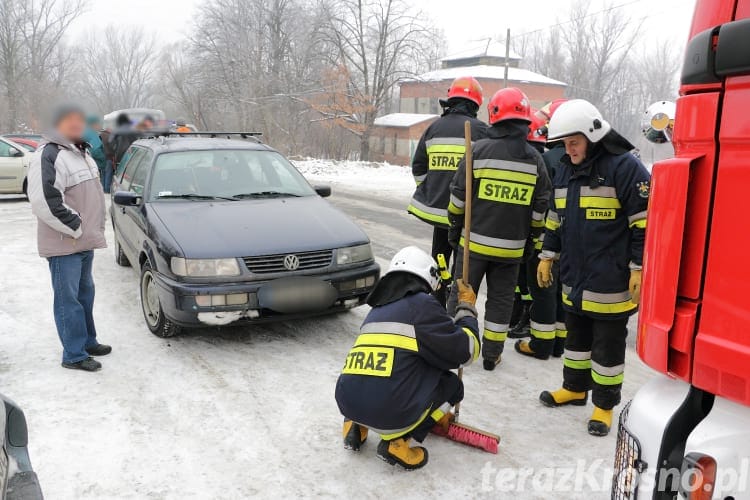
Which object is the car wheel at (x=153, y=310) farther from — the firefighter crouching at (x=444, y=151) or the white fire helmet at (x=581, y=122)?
the white fire helmet at (x=581, y=122)

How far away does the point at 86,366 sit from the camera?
428 cm

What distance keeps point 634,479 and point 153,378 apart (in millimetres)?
3310

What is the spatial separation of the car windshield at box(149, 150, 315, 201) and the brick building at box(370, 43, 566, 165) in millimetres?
30950

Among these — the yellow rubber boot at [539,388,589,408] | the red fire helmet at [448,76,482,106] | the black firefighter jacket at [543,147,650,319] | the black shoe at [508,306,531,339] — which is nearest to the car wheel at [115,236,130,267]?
the red fire helmet at [448,76,482,106]

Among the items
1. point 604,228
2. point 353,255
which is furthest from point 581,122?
point 353,255

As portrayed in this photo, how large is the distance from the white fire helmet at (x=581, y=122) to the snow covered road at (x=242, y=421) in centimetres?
177

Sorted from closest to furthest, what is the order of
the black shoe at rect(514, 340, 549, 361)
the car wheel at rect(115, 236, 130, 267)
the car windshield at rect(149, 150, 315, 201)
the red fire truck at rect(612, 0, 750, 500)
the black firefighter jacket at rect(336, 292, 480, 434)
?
the red fire truck at rect(612, 0, 750, 500) < the black firefighter jacket at rect(336, 292, 480, 434) < the black shoe at rect(514, 340, 549, 361) < the car windshield at rect(149, 150, 315, 201) < the car wheel at rect(115, 236, 130, 267)

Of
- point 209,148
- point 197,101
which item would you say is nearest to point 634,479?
point 209,148

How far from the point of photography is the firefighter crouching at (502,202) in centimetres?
418

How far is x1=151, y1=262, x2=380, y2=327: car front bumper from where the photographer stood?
440cm

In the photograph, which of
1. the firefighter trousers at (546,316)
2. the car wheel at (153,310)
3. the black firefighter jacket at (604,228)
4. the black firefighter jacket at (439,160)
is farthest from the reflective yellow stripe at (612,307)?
the car wheel at (153,310)

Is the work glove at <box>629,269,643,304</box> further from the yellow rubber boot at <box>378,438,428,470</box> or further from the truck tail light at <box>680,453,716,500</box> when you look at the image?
the truck tail light at <box>680,453,716,500</box>

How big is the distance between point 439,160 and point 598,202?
1.80 meters

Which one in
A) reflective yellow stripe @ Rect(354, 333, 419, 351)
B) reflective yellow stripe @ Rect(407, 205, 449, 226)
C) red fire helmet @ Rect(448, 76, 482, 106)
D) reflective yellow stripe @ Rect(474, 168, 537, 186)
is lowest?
reflective yellow stripe @ Rect(354, 333, 419, 351)
